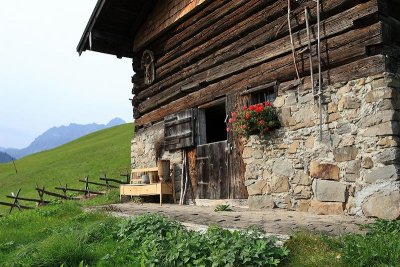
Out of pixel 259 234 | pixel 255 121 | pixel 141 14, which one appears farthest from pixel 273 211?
pixel 141 14

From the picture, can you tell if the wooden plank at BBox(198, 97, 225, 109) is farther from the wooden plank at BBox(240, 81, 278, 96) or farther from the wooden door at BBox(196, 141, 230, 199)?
Answer: the wooden door at BBox(196, 141, 230, 199)

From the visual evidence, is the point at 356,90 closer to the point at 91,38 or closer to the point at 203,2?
the point at 203,2

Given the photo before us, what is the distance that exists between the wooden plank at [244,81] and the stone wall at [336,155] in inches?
5.9

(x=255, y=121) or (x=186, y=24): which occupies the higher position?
(x=186, y=24)

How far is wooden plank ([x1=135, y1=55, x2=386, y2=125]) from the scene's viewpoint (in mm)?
6555

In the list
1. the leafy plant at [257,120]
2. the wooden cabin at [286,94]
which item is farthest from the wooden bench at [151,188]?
the leafy plant at [257,120]

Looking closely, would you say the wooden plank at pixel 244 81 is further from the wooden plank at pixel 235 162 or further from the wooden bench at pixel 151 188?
the wooden bench at pixel 151 188

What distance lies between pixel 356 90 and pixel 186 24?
19.2ft

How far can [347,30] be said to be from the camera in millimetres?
7055

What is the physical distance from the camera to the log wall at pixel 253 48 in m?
6.75

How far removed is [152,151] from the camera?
1230 centimetres

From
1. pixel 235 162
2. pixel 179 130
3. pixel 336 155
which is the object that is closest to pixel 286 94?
pixel 336 155

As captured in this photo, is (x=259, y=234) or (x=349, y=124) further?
(x=349, y=124)

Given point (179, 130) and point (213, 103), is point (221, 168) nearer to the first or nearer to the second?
point (213, 103)
